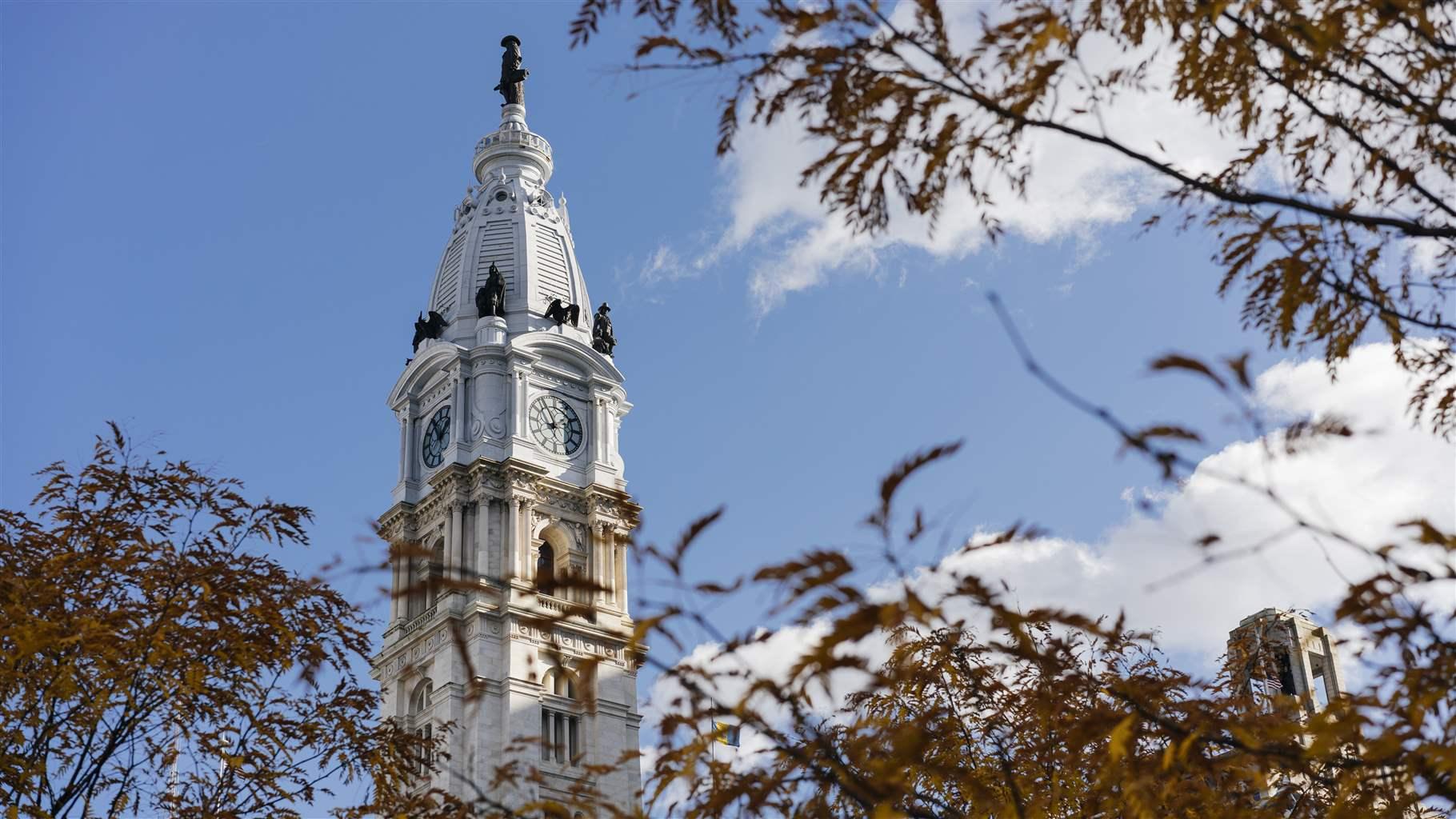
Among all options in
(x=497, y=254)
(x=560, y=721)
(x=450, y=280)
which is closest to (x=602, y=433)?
(x=497, y=254)

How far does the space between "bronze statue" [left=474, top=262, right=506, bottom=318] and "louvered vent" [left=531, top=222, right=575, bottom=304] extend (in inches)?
91.3

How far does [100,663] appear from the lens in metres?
15.7

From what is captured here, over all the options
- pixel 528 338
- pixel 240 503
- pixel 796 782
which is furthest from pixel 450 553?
pixel 796 782

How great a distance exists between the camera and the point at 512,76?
262 ft

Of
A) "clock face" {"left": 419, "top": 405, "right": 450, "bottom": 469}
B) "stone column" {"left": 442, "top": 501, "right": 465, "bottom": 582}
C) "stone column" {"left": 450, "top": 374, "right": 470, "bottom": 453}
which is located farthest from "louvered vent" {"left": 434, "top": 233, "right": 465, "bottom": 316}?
"stone column" {"left": 442, "top": 501, "right": 465, "bottom": 582}

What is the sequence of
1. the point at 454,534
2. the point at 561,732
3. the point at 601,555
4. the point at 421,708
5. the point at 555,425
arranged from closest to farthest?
the point at 561,732 < the point at 421,708 < the point at 454,534 < the point at 601,555 < the point at 555,425

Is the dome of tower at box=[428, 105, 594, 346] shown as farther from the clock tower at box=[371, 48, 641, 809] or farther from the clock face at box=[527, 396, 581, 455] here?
the clock face at box=[527, 396, 581, 455]

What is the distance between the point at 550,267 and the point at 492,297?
4330mm

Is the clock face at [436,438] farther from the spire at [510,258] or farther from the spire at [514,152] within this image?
the spire at [514,152]

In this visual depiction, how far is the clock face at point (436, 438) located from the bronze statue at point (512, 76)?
17115mm

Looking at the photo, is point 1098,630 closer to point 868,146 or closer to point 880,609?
point 880,609

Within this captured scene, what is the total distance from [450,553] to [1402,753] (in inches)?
2300

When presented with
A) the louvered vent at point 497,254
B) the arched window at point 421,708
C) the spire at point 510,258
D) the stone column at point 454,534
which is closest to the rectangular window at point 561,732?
the arched window at point 421,708

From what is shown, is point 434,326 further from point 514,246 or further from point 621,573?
point 621,573
